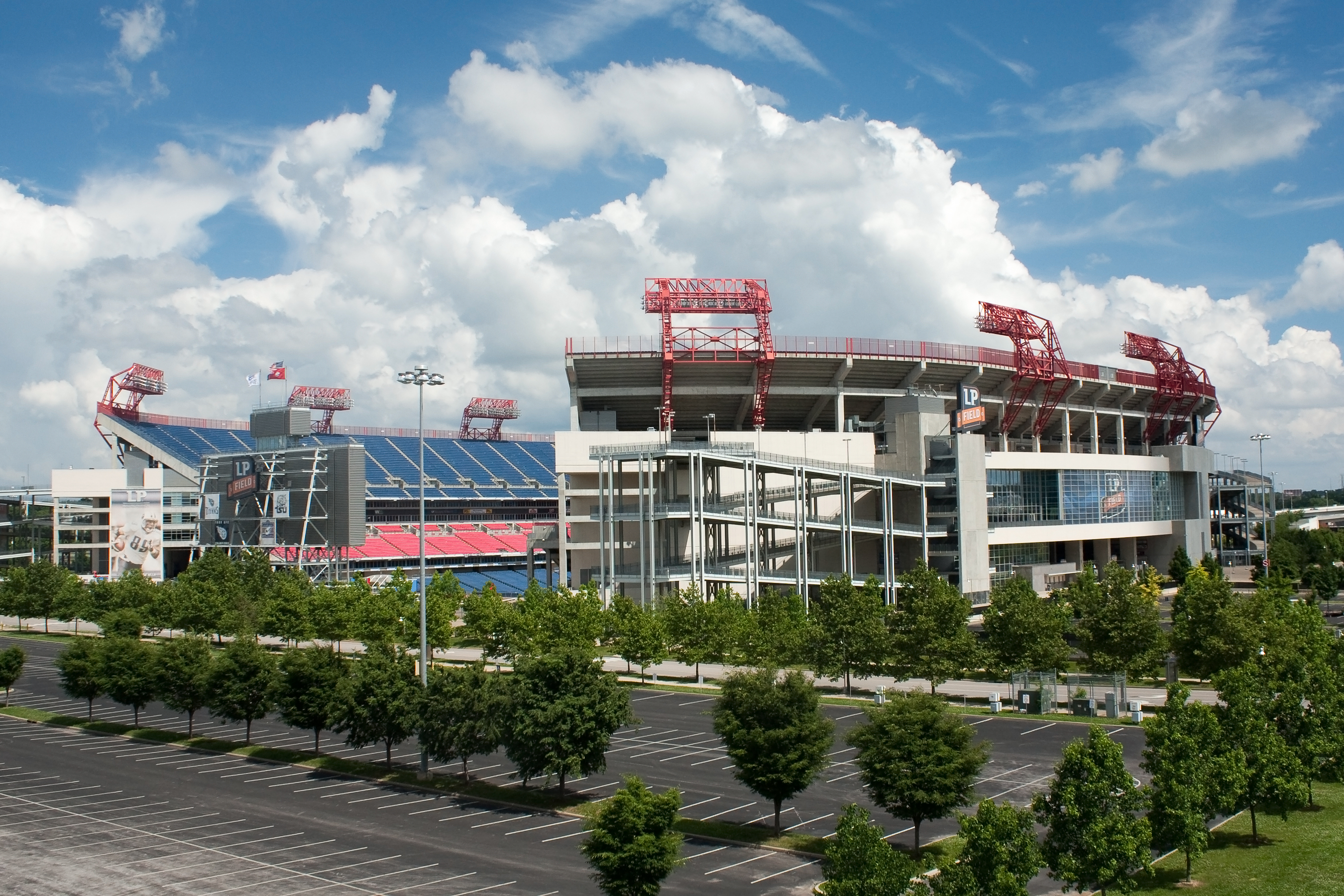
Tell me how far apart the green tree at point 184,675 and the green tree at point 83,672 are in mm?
4704

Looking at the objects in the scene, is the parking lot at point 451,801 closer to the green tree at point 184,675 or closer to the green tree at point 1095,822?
the green tree at point 184,675

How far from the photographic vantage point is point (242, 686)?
44.7 m

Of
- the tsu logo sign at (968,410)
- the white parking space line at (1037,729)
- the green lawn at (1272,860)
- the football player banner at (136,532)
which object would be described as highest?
the tsu logo sign at (968,410)

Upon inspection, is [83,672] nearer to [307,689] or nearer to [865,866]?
[307,689]

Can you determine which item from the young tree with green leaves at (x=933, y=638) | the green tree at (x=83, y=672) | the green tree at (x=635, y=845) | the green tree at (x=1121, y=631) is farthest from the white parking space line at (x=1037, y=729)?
the green tree at (x=83, y=672)

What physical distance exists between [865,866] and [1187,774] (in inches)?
434

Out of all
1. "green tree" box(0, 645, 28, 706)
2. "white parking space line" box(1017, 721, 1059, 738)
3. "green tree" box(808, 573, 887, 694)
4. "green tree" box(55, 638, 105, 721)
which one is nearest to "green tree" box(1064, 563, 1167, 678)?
"white parking space line" box(1017, 721, 1059, 738)

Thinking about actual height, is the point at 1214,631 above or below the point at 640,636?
above

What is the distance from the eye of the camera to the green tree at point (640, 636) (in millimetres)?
60750

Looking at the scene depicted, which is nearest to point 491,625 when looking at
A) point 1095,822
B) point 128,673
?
point 128,673

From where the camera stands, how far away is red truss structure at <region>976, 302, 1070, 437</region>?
9969cm

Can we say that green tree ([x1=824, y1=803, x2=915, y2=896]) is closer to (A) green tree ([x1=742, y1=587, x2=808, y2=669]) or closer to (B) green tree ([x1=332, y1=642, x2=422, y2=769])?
(B) green tree ([x1=332, y1=642, x2=422, y2=769])

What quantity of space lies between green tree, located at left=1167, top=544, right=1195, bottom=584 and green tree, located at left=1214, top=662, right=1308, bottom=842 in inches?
3089

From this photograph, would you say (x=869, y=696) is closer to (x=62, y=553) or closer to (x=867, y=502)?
(x=867, y=502)
